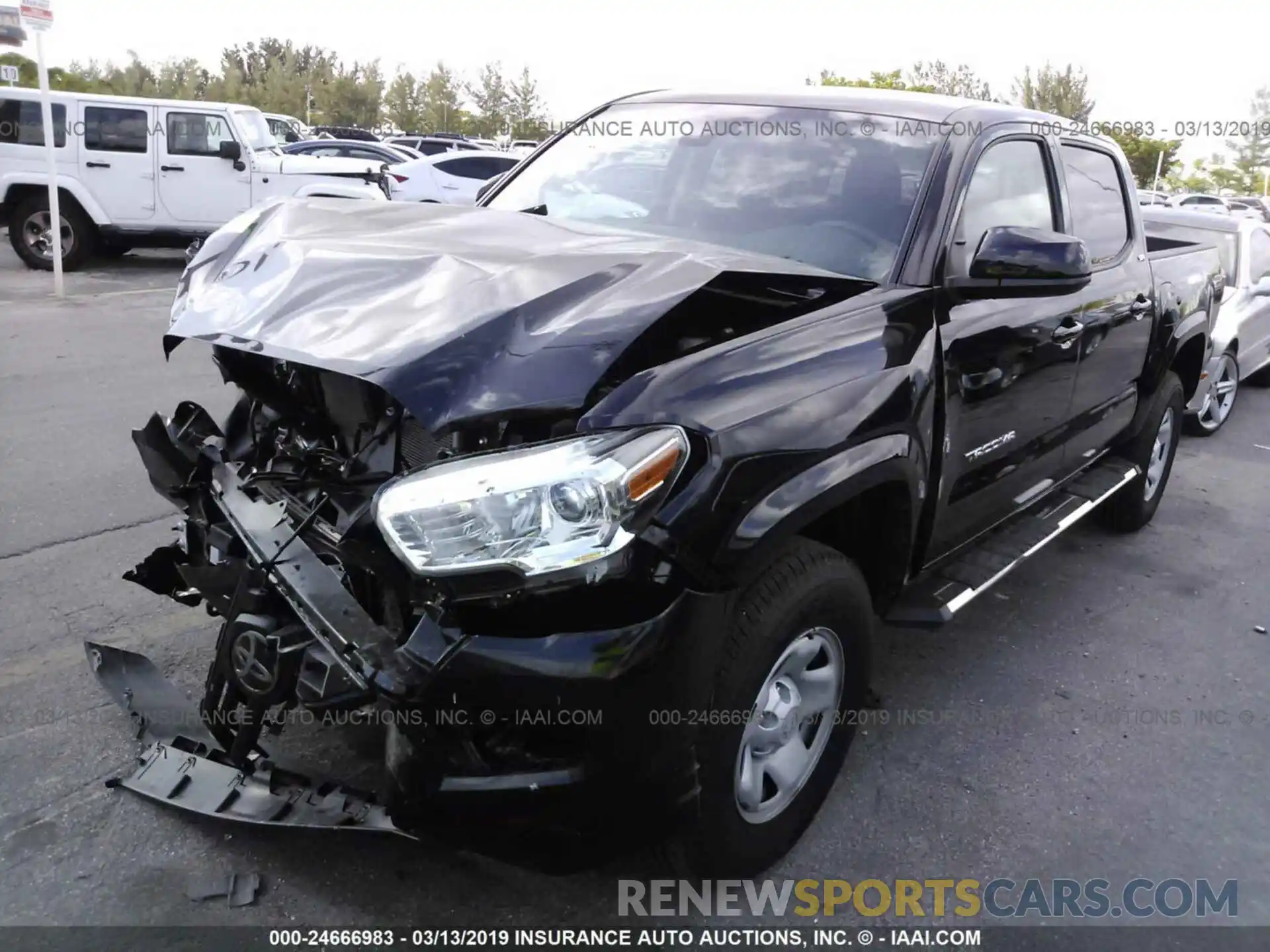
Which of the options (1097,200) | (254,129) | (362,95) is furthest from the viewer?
(362,95)

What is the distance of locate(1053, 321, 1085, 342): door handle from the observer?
12.0 ft

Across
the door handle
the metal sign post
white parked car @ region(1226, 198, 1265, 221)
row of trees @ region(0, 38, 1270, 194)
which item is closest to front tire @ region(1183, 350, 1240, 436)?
the door handle

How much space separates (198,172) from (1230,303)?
11.3m

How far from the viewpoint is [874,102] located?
357cm

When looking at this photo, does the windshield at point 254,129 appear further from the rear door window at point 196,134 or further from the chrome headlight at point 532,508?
the chrome headlight at point 532,508

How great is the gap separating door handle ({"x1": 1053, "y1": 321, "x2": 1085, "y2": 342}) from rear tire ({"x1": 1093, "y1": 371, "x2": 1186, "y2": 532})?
150cm

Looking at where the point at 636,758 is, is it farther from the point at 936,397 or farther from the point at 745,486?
Answer: the point at 936,397

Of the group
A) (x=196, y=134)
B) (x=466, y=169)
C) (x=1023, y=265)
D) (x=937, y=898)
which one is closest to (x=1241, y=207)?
(x=466, y=169)

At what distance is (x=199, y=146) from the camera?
12961 mm

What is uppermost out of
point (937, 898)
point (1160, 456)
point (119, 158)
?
point (119, 158)

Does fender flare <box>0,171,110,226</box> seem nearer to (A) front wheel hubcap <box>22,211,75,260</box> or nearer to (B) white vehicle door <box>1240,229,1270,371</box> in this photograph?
(A) front wheel hubcap <box>22,211,75,260</box>

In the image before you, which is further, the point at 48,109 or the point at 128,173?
the point at 128,173

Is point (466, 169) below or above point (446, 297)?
above

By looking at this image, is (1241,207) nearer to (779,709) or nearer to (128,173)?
(128,173)
